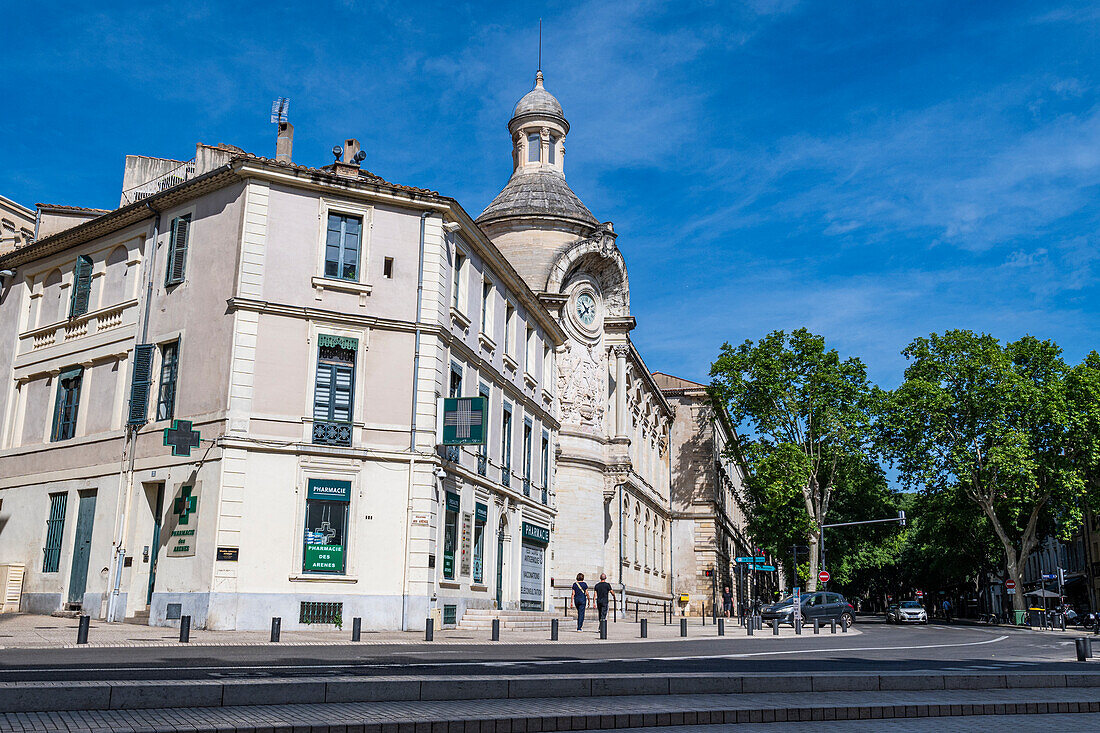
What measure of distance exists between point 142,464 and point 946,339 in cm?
4318

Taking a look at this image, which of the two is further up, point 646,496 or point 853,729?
point 646,496

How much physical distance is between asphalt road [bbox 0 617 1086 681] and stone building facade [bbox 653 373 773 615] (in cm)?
4093

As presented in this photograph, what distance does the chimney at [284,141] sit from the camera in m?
27.4

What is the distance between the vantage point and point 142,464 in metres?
24.3

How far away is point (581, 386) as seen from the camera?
41.8 m

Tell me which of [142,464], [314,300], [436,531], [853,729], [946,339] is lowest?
[853,729]

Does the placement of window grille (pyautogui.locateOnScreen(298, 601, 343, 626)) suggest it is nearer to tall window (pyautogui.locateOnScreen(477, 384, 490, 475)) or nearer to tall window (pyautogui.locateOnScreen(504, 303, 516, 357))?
tall window (pyautogui.locateOnScreen(477, 384, 490, 475))

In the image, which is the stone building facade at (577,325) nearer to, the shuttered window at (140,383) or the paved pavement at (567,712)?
the shuttered window at (140,383)

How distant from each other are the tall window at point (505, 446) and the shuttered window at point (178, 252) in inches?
419

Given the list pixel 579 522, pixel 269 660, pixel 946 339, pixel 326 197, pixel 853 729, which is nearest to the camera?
pixel 853 729

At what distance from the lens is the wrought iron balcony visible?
2347cm

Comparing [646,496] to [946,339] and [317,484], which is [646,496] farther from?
[317,484]

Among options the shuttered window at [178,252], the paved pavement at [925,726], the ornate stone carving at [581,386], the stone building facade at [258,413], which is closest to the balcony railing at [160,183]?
the stone building facade at [258,413]

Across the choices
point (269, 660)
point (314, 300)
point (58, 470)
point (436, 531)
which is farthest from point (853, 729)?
point (58, 470)
